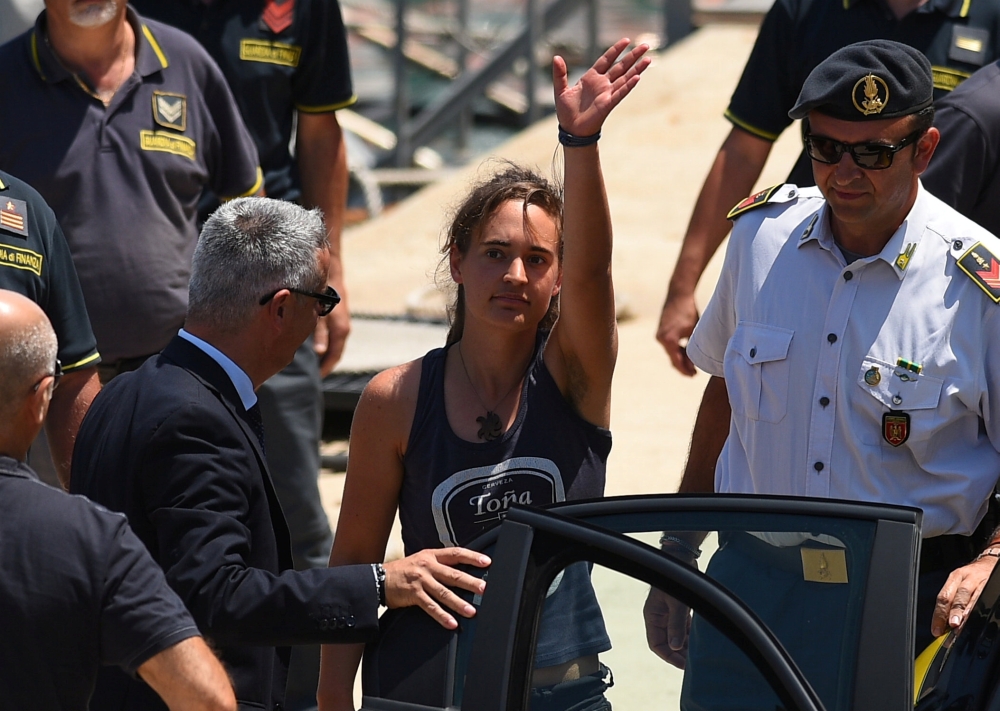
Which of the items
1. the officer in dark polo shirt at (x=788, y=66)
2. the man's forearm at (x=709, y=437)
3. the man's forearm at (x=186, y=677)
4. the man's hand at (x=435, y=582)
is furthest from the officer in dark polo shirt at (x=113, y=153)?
the man's forearm at (x=186, y=677)

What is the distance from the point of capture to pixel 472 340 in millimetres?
2805

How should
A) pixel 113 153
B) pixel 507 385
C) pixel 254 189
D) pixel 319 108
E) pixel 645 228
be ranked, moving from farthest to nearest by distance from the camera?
pixel 645 228
pixel 319 108
pixel 254 189
pixel 113 153
pixel 507 385

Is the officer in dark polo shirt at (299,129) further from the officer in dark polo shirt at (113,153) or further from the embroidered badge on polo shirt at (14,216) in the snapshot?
the embroidered badge on polo shirt at (14,216)

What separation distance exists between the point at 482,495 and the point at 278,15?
89.3 inches

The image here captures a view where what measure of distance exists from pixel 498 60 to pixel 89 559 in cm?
1332

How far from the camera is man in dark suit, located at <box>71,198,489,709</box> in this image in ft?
7.61

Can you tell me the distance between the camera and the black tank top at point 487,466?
105 inches

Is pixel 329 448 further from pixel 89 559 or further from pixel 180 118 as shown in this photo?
pixel 89 559

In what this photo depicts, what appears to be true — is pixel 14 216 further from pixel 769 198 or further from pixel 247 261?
pixel 769 198

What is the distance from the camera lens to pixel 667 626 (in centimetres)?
201

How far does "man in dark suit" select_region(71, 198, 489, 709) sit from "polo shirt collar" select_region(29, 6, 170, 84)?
1392 millimetres

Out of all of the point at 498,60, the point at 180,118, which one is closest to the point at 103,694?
the point at 180,118

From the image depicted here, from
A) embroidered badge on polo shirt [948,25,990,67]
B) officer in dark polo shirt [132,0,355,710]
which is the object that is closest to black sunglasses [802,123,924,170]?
embroidered badge on polo shirt [948,25,990,67]

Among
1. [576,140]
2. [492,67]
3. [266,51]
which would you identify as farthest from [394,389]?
[492,67]
